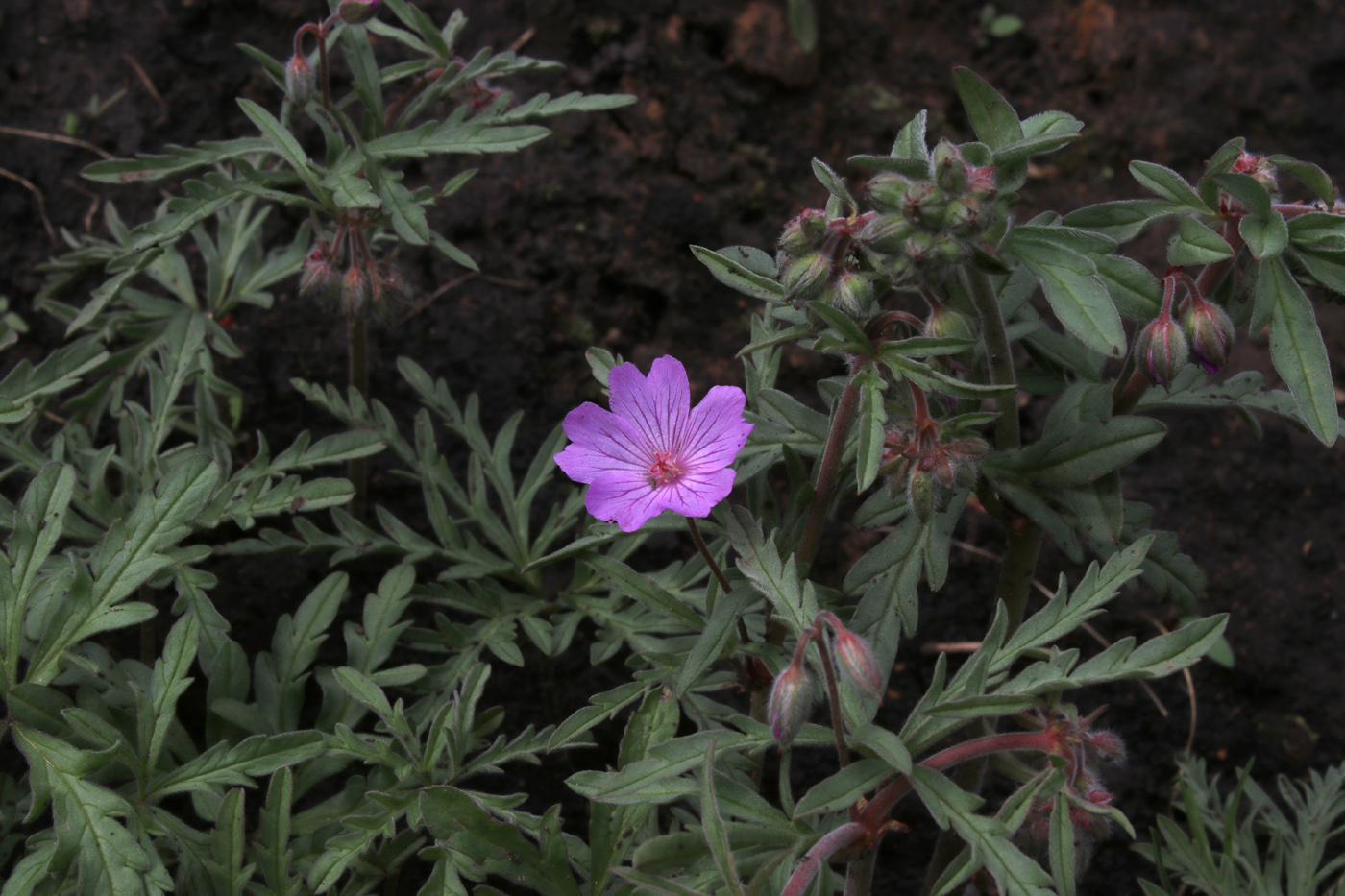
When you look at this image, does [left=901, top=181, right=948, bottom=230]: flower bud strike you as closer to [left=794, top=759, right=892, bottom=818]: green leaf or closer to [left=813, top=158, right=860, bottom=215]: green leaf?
[left=813, top=158, right=860, bottom=215]: green leaf

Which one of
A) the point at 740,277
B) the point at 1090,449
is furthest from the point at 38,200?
the point at 1090,449

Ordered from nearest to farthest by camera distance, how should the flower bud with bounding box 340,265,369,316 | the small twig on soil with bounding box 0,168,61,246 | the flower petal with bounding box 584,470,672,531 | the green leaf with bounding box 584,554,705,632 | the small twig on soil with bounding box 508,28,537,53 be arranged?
the flower petal with bounding box 584,470,672,531 → the green leaf with bounding box 584,554,705,632 → the flower bud with bounding box 340,265,369,316 → the small twig on soil with bounding box 0,168,61,246 → the small twig on soil with bounding box 508,28,537,53

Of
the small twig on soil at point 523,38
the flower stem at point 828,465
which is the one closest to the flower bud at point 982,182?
the flower stem at point 828,465

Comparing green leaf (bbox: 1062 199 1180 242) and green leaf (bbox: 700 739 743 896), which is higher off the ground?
green leaf (bbox: 1062 199 1180 242)

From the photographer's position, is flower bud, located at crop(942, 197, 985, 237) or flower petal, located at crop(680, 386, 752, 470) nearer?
flower bud, located at crop(942, 197, 985, 237)

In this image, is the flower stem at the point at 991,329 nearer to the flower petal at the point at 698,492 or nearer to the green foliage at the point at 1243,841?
the flower petal at the point at 698,492

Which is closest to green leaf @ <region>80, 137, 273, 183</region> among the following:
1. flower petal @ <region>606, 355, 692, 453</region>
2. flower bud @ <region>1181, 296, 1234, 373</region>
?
flower petal @ <region>606, 355, 692, 453</region>
